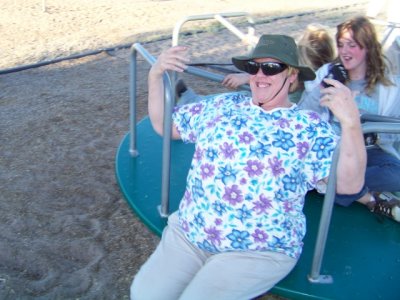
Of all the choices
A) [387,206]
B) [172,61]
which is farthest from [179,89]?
[387,206]

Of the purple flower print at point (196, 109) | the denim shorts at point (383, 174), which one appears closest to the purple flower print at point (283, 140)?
the purple flower print at point (196, 109)

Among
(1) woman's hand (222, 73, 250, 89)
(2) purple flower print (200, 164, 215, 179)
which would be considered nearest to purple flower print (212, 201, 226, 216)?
(2) purple flower print (200, 164, 215, 179)

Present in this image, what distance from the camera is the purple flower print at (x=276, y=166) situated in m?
1.73

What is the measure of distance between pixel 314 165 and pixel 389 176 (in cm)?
90

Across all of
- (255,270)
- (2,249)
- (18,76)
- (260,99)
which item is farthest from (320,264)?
(18,76)

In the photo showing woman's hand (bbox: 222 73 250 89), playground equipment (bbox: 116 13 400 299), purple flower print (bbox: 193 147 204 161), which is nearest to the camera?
purple flower print (bbox: 193 147 204 161)

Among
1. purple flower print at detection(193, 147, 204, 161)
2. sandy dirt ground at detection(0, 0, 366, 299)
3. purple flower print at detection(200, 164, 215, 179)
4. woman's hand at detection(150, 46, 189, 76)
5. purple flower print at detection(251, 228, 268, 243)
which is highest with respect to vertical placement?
woman's hand at detection(150, 46, 189, 76)

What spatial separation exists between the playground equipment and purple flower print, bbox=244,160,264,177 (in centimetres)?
24

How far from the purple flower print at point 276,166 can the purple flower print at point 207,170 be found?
208 mm

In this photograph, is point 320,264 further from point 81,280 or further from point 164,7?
point 164,7

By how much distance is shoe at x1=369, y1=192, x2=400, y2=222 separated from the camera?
238 centimetres

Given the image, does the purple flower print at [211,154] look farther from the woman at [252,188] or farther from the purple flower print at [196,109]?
the purple flower print at [196,109]

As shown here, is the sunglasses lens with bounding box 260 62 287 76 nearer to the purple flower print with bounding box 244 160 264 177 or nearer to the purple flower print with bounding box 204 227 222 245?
the purple flower print with bounding box 244 160 264 177

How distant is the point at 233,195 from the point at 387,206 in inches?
39.9
